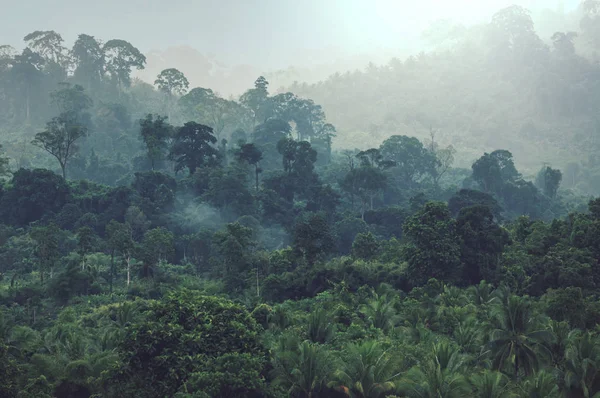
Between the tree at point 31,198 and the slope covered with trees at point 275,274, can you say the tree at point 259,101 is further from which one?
the tree at point 31,198

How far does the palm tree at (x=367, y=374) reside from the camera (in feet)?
115

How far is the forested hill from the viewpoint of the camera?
162 metres

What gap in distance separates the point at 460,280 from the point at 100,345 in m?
34.5

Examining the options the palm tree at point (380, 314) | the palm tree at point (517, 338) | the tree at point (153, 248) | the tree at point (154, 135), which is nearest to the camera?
the palm tree at point (517, 338)

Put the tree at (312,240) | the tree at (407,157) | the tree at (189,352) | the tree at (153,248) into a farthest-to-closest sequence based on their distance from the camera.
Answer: the tree at (407,157) → the tree at (312,240) → the tree at (153,248) → the tree at (189,352)

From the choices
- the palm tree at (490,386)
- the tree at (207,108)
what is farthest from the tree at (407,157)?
the palm tree at (490,386)

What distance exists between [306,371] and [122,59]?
125 metres

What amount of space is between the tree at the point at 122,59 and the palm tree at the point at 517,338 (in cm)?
12226

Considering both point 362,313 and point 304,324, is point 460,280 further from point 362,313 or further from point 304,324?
point 304,324

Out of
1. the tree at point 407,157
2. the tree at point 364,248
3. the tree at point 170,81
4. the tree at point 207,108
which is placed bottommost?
the tree at point 364,248

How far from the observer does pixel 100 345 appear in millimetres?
44594

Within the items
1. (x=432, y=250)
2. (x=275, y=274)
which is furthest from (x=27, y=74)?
(x=432, y=250)

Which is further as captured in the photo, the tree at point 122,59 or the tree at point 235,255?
the tree at point 122,59

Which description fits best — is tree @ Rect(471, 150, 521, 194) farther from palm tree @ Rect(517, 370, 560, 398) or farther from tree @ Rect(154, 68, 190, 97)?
palm tree @ Rect(517, 370, 560, 398)
